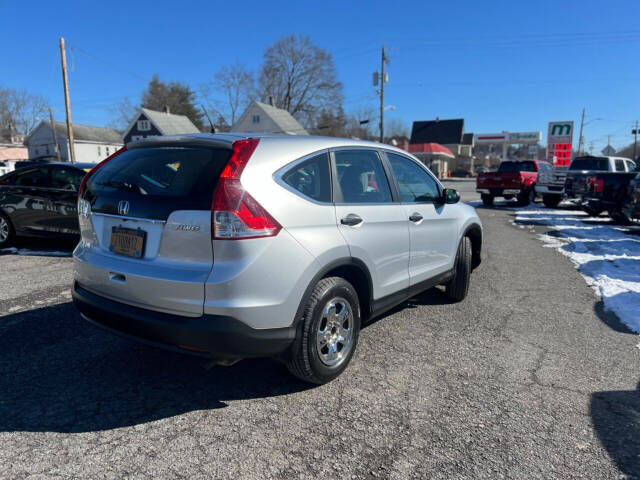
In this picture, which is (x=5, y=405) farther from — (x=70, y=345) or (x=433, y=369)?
(x=433, y=369)

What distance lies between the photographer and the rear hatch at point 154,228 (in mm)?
2619

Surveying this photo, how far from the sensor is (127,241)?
288cm

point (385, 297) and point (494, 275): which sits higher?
point (385, 297)

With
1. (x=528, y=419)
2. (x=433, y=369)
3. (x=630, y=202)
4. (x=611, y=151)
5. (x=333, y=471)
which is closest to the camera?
(x=333, y=471)

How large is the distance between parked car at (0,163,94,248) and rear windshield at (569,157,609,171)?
18091 mm

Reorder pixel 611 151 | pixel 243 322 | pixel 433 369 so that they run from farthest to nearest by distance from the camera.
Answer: pixel 611 151
pixel 433 369
pixel 243 322

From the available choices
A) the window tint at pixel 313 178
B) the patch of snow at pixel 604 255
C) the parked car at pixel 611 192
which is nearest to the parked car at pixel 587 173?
the parked car at pixel 611 192

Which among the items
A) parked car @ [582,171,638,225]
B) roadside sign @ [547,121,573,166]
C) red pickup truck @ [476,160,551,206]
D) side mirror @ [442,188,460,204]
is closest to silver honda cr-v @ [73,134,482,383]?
side mirror @ [442,188,460,204]

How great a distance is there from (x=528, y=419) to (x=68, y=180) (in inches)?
291

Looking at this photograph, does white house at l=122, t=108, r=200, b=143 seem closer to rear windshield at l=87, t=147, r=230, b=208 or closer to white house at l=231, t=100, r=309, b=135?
white house at l=231, t=100, r=309, b=135

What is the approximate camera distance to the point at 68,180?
737 centimetres

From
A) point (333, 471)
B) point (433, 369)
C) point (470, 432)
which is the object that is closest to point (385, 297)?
point (433, 369)

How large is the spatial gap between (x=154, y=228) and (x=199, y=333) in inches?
27.7

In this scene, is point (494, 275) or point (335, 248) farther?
point (494, 275)
